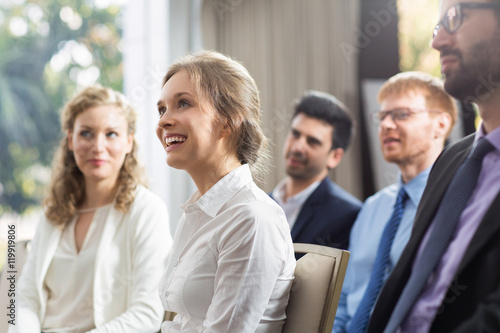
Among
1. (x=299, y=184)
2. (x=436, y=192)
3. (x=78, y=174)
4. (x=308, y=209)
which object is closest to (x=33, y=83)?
(x=78, y=174)

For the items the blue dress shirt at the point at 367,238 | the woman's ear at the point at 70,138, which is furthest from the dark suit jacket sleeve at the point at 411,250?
the woman's ear at the point at 70,138

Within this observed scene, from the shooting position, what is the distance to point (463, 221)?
3.16 feet

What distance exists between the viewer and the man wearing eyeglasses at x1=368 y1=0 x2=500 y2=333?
88 cm

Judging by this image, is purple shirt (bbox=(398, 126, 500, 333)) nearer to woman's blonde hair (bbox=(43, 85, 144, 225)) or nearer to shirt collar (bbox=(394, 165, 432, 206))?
shirt collar (bbox=(394, 165, 432, 206))

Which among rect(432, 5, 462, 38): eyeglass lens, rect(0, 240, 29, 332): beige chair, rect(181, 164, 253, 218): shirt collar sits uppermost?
rect(432, 5, 462, 38): eyeglass lens

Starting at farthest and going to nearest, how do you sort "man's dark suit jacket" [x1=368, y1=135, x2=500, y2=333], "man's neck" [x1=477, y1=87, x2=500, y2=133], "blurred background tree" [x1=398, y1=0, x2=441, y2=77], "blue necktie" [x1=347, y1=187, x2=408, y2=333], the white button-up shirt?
"blurred background tree" [x1=398, y1=0, x2=441, y2=77], "blue necktie" [x1=347, y1=187, x2=408, y2=333], the white button-up shirt, "man's neck" [x1=477, y1=87, x2=500, y2=133], "man's dark suit jacket" [x1=368, y1=135, x2=500, y2=333]

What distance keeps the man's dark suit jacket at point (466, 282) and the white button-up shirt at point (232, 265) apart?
278 mm

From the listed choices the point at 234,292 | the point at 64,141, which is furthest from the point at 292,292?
the point at 64,141

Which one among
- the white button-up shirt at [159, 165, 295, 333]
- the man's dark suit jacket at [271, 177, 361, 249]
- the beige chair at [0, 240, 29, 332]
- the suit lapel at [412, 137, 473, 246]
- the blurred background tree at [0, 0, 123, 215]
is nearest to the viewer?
the suit lapel at [412, 137, 473, 246]

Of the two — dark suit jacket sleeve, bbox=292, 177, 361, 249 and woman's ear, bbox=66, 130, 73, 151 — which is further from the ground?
woman's ear, bbox=66, 130, 73, 151

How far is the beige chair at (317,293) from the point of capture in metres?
1.28

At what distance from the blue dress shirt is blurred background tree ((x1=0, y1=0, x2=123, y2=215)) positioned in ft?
7.51

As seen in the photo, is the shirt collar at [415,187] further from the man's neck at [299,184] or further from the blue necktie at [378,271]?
the man's neck at [299,184]

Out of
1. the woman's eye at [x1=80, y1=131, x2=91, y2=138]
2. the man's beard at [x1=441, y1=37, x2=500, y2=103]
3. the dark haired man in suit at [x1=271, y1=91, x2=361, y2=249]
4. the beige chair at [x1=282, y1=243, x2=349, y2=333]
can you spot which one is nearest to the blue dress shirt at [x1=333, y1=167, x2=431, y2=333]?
the dark haired man in suit at [x1=271, y1=91, x2=361, y2=249]
